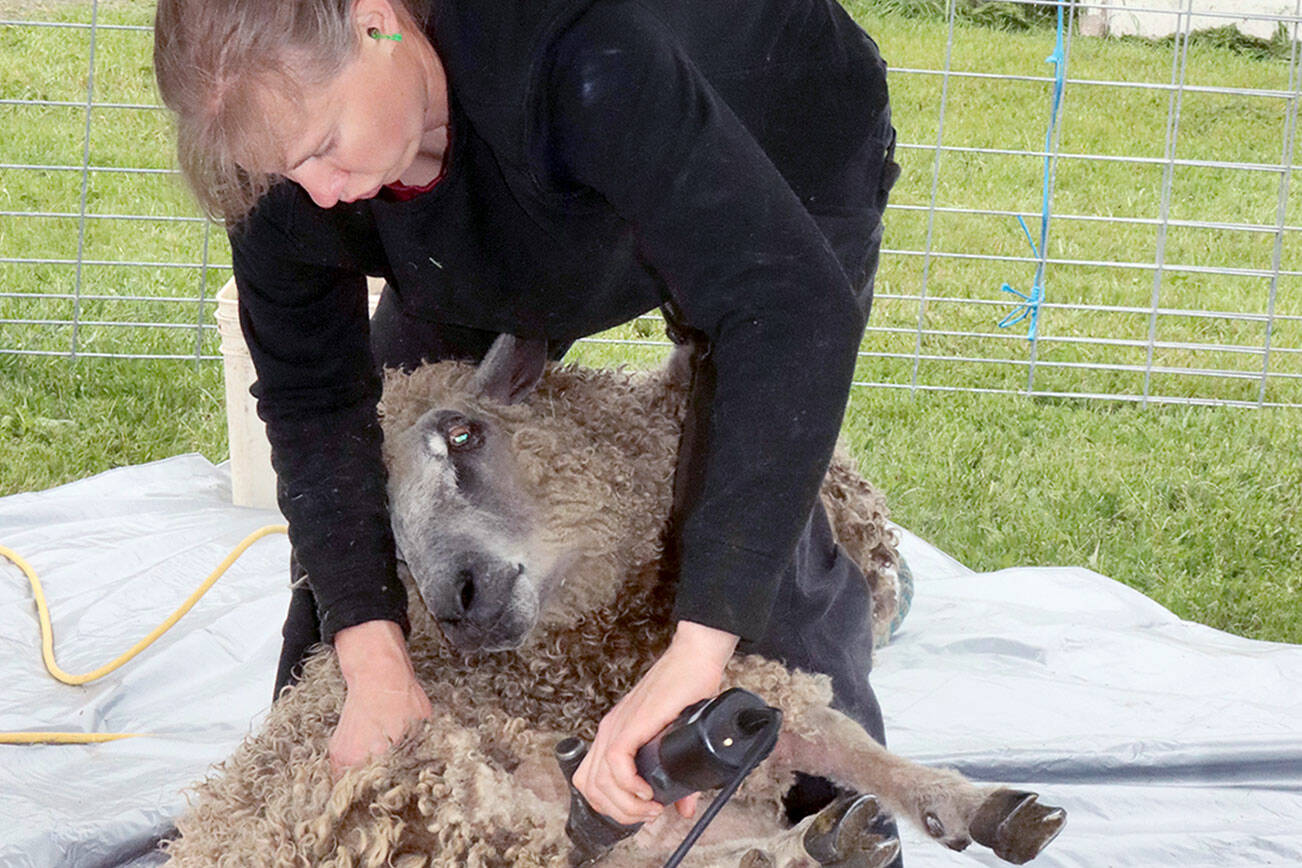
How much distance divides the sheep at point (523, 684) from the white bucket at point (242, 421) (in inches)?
53.3

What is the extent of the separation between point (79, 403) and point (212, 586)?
1.29 metres

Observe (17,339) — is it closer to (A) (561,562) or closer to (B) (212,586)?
(B) (212,586)

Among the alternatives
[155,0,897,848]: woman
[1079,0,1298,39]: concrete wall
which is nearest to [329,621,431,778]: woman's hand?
[155,0,897,848]: woman

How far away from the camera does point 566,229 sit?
1451 mm

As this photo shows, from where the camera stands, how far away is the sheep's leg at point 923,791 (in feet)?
4.22

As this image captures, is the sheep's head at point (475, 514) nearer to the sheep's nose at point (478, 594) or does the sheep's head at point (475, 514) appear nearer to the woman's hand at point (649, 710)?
the sheep's nose at point (478, 594)

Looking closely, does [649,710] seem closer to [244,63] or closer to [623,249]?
[623,249]

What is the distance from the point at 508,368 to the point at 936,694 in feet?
4.10

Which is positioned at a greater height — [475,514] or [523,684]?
[475,514]

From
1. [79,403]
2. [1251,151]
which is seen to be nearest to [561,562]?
[79,403]

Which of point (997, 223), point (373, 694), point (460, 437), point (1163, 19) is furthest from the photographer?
point (1163, 19)

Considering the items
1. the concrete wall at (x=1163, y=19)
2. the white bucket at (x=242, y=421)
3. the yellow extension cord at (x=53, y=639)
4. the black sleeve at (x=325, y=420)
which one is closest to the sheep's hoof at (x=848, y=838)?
the black sleeve at (x=325, y=420)

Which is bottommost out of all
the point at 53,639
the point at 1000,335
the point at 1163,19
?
the point at 53,639

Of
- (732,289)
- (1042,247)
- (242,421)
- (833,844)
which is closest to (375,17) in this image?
(732,289)
